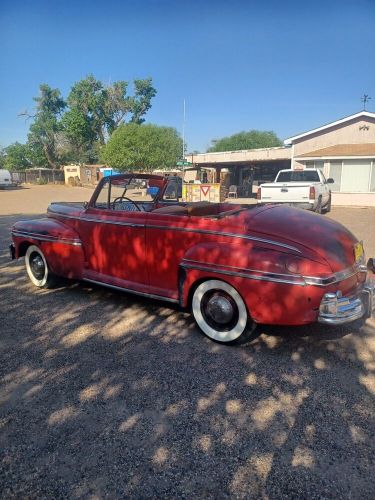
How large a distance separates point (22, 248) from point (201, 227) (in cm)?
335

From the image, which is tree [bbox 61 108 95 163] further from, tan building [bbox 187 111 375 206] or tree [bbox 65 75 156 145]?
tan building [bbox 187 111 375 206]

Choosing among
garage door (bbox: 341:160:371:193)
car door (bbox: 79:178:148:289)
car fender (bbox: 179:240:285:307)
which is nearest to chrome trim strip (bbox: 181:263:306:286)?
car fender (bbox: 179:240:285:307)

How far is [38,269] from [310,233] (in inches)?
157

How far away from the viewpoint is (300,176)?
14430 millimetres

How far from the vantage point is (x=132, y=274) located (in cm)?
424

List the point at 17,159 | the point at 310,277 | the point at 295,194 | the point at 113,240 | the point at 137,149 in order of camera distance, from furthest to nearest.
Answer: the point at 17,159
the point at 137,149
the point at 295,194
the point at 113,240
the point at 310,277

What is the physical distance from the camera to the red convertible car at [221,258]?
3.12m

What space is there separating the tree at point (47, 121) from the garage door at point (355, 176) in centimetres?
5337

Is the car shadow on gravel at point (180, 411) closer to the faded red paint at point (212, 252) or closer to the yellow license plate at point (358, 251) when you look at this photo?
the faded red paint at point (212, 252)

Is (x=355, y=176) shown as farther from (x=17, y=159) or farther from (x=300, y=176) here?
(x=17, y=159)

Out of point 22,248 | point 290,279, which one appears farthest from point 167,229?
point 22,248

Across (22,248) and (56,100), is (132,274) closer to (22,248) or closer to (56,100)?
(22,248)

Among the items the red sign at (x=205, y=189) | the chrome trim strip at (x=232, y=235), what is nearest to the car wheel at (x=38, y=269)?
the chrome trim strip at (x=232, y=235)

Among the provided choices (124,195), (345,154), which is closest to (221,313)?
(124,195)
